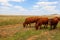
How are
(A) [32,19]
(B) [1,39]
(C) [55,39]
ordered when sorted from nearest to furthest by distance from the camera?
1. (C) [55,39]
2. (B) [1,39]
3. (A) [32,19]

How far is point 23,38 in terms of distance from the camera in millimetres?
12938

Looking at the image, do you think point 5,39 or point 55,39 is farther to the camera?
point 5,39

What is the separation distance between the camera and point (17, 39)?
12.8 metres

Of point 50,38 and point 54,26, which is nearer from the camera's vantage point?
point 50,38

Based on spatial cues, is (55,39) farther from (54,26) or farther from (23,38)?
(54,26)

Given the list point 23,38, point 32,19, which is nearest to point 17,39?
point 23,38

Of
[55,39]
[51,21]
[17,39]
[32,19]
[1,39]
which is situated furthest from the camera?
[32,19]

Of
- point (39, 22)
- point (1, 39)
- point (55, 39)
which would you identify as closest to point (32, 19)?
point (39, 22)

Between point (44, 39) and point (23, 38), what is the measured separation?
1792mm

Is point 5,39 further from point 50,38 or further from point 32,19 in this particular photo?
point 32,19

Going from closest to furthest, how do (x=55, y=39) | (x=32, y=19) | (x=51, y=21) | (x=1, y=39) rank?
(x=55, y=39), (x=1, y=39), (x=51, y=21), (x=32, y=19)

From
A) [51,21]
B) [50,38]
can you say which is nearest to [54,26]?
[51,21]

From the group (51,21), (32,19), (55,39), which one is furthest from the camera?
(32,19)

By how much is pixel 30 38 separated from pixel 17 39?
3.33 feet
